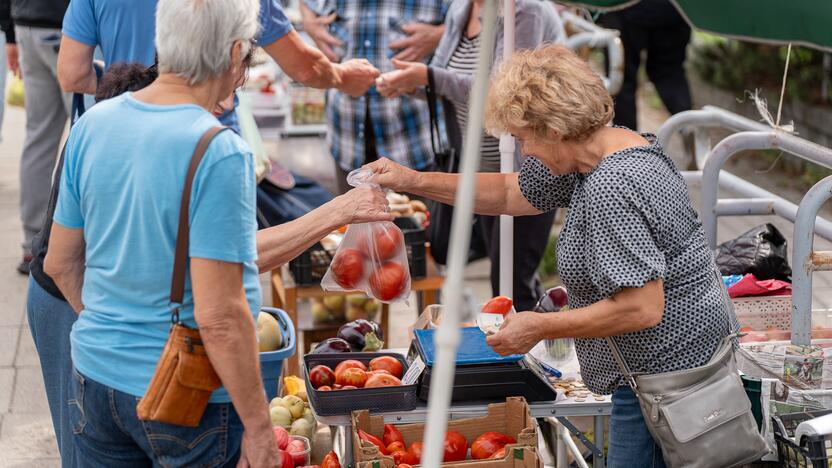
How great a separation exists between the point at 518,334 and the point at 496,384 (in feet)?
1.34

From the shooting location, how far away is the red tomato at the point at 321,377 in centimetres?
308

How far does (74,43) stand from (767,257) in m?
2.58

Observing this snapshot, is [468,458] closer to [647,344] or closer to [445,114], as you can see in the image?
[647,344]

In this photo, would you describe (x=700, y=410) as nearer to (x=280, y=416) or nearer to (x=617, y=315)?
(x=617, y=315)

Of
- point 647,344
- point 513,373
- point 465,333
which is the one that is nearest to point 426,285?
point 465,333

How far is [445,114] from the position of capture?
4.55 metres

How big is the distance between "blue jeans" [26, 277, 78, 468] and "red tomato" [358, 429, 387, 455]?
0.78 metres

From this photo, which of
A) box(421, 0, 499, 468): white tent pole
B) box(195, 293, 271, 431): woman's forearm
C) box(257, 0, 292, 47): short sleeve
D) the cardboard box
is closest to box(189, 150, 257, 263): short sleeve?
box(195, 293, 271, 431): woman's forearm

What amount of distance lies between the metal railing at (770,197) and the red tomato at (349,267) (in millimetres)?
1011

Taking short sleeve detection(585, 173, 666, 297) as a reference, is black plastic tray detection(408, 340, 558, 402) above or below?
below

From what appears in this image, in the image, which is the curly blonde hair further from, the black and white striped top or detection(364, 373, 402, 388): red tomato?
the black and white striped top

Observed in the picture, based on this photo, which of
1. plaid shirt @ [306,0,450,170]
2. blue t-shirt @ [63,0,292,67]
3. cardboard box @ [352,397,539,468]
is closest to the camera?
cardboard box @ [352,397,539,468]

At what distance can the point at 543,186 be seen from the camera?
295 cm

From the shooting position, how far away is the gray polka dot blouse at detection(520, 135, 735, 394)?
7.95 feet
